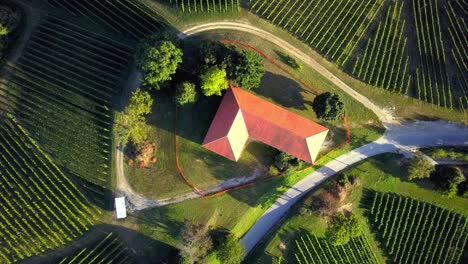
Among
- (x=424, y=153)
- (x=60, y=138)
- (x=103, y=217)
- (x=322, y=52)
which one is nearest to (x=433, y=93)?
(x=424, y=153)

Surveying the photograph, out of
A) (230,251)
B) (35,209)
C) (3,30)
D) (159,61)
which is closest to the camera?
(159,61)

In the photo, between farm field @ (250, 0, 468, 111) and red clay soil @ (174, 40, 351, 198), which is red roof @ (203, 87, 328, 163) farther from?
farm field @ (250, 0, 468, 111)

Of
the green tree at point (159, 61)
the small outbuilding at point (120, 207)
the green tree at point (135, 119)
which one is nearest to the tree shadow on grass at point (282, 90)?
the green tree at point (159, 61)

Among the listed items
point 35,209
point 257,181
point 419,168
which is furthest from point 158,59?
point 419,168

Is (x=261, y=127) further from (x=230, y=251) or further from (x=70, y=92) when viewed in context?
(x=70, y=92)

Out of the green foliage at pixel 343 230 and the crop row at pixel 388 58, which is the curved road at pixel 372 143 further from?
the green foliage at pixel 343 230

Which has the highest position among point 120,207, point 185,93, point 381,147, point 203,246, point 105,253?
point 381,147
